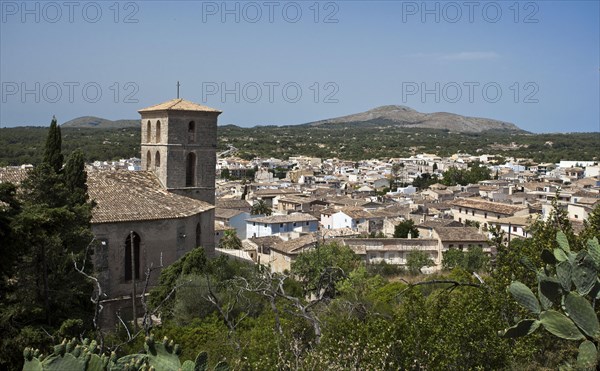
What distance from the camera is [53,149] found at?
72.0ft

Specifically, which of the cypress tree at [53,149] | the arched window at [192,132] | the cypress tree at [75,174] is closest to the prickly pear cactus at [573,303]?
the cypress tree at [75,174]

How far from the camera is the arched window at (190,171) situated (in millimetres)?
28062

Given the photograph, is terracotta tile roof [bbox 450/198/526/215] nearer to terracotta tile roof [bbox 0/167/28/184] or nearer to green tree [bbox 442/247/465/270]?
green tree [bbox 442/247/465/270]

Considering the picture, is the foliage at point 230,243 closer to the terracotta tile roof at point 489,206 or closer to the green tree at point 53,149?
the green tree at point 53,149

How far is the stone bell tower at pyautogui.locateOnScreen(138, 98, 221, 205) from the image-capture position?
2719 centimetres

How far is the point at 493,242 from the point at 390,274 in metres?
28.3

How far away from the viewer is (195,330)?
62.4 ft

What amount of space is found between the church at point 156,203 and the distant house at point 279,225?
24833 mm

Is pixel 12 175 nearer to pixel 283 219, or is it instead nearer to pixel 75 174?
pixel 75 174

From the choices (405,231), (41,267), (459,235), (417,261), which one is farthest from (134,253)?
(405,231)

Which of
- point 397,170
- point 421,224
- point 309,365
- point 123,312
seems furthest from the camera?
point 397,170

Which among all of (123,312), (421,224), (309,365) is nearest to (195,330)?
(123,312)

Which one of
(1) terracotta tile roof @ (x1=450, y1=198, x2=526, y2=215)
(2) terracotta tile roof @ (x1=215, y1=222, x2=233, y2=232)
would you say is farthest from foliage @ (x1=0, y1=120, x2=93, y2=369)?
(1) terracotta tile roof @ (x1=450, y1=198, x2=526, y2=215)

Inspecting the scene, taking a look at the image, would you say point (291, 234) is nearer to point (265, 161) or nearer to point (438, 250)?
point (438, 250)
